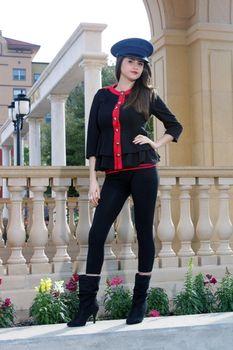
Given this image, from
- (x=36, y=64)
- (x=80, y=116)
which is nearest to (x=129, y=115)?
(x=80, y=116)

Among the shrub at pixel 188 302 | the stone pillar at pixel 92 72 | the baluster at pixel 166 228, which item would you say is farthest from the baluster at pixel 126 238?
the stone pillar at pixel 92 72

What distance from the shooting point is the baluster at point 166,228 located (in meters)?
5.18

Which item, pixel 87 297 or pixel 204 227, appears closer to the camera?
pixel 87 297

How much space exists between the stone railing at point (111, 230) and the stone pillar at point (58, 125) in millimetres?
11929

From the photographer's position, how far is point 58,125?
17.5 m

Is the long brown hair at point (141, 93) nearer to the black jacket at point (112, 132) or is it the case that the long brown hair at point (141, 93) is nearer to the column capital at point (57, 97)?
the black jacket at point (112, 132)

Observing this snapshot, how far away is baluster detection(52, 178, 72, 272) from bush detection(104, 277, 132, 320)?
2.06 feet

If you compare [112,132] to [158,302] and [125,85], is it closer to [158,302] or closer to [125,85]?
[125,85]

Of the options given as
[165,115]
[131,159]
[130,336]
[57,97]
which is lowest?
[130,336]

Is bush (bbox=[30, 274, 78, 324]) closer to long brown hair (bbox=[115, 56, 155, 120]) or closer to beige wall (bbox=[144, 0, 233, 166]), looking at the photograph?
long brown hair (bbox=[115, 56, 155, 120])

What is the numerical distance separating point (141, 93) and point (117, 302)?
1567 millimetres

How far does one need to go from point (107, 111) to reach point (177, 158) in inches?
134

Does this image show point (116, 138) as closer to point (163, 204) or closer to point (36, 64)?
point (163, 204)

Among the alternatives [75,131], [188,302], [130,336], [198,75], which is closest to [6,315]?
[130,336]
